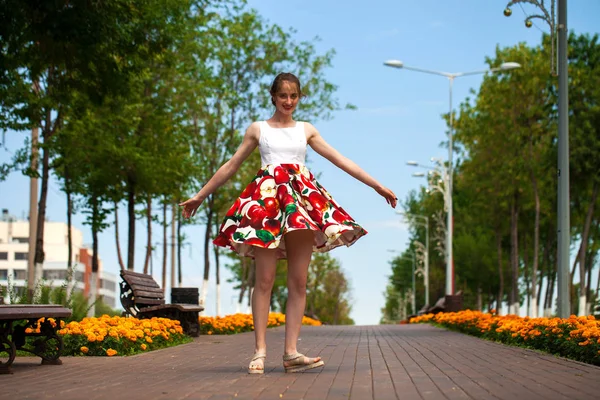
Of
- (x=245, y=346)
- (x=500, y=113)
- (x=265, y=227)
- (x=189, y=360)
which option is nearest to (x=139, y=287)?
(x=245, y=346)

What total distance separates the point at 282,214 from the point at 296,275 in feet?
1.73

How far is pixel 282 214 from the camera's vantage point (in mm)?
8484

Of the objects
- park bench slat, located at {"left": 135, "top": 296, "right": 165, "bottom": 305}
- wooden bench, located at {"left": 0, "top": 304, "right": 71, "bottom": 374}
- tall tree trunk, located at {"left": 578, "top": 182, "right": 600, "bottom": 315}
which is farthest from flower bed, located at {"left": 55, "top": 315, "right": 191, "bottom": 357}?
tall tree trunk, located at {"left": 578, "top": 182, "right": 600, "bottom": 315}

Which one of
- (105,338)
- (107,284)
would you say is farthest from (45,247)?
(105,338)

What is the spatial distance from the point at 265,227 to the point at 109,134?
2119cm

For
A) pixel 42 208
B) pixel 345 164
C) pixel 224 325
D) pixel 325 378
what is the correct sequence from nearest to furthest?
pixel 325 378 < pixel 345 164 < pixel 224 325 < pixel 42 208

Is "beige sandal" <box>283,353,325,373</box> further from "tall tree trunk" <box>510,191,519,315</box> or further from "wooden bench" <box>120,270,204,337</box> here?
"tall tree trunk" <box>510,191,519,315</box>

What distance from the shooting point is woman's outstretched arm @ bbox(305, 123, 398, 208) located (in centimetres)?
871

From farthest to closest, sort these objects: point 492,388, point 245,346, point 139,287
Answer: point 139,287
point 245,346
point 492,388

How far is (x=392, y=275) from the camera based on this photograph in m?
97.3

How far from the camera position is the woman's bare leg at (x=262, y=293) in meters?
8.50

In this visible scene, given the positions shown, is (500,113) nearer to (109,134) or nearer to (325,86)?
(325,86)

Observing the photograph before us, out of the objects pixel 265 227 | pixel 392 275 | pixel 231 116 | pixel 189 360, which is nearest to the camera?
pixel 265 227

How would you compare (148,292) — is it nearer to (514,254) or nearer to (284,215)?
(284,215)
